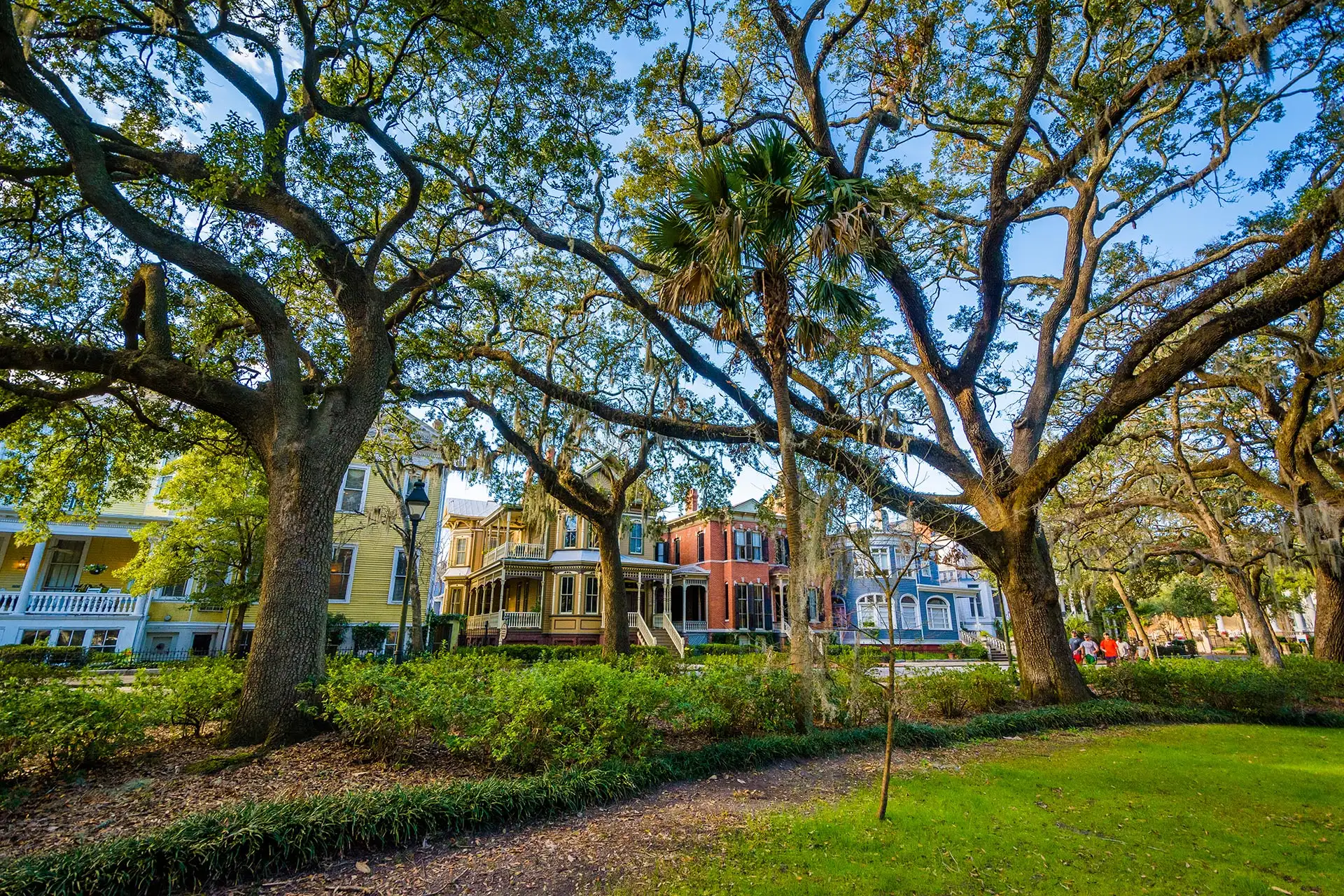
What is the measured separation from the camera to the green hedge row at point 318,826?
3.21 m

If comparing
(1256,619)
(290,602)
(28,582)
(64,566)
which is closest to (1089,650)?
(1256,619)

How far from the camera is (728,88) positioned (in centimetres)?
1070

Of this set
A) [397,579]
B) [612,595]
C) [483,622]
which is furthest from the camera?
[483,622]

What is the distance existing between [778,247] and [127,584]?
21360 mm

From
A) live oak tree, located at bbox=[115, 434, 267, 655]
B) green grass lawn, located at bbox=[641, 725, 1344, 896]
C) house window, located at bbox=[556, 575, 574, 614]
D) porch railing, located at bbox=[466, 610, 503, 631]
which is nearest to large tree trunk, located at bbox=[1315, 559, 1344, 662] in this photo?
green grass lawn, located at bbox=[641, 725, 1344, 896]

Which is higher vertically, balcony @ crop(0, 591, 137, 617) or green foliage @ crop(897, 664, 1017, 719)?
balcony @ crop(0, 591, 137, 617)

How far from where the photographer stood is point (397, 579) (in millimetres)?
21750

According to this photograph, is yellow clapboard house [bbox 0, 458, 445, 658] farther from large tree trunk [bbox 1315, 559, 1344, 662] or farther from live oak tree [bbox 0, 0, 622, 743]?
large tree trunk [bbox 1315, 559, 1344, 662]

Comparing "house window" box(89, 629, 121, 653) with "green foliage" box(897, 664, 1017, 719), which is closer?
"green foliage" box(897, 664, 1017, 719)

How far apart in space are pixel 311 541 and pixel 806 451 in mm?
6908

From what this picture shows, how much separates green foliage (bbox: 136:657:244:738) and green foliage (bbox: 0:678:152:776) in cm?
42

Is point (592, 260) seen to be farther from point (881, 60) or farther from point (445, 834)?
point (445, 834)

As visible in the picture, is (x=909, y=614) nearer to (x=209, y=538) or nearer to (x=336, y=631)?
(x=336, y=631)

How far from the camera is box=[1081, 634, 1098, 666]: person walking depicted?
19.5m
